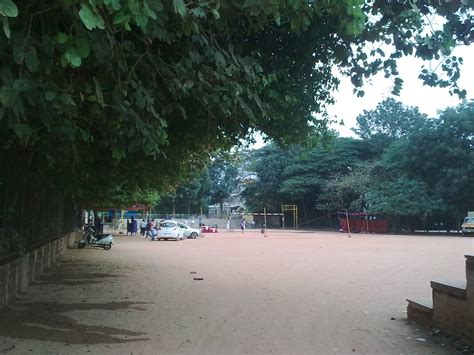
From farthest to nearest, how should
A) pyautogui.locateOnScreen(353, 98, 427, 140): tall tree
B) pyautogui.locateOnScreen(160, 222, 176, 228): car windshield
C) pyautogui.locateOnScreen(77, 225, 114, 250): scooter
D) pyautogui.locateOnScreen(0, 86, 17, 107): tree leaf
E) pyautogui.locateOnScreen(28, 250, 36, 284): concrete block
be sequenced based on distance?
1. pyautogui.locateOnScreen(353, 98, 427, 140): tall tree
2. pyautogui.locateOnScreen(160, 222, 176, 228): car windshield
3. pyautogui.locateOnScreen(77, 225, 114, 250): scooter
4. pyautogui.locateOnScreen(28, 250, 36, 284): concrete block
5. pyautogui.locateOnScreen(0, 86, 17, 107): tree leaf

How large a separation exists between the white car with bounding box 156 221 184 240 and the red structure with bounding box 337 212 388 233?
19.4 metres

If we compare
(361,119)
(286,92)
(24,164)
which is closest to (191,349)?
(286,92)

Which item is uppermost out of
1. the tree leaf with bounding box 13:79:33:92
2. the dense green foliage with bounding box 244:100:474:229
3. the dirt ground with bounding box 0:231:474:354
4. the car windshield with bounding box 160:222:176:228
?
the dense green foliage with bounding box 244:100:474:229

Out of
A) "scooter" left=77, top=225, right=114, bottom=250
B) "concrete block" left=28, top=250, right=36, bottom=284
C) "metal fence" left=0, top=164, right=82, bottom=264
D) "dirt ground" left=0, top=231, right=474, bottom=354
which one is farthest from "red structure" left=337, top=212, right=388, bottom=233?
"concrete block" left=28, top=250, right=36, bottom=284

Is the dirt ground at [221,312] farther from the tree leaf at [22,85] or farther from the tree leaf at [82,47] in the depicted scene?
the tree leaf at [82,47]

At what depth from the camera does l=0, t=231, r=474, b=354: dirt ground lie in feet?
21.5

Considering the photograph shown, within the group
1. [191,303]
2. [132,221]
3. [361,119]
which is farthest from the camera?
[361,119]

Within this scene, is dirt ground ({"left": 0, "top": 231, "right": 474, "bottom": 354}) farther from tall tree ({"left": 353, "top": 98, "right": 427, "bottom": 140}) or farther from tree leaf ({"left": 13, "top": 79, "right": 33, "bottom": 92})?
tall tree ({"left": 353, "top": 98, "right": 427, "bottom": 140})

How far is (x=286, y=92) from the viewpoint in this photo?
7.31 metres

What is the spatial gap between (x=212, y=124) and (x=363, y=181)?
49.5 metres

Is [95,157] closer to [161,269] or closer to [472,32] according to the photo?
[161,269]

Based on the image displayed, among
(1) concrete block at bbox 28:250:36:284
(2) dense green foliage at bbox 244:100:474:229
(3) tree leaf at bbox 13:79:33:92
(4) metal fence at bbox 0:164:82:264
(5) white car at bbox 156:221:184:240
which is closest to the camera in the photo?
(3) tree leaf at bbox 13:79:33:92

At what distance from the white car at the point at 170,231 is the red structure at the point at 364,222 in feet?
63.8

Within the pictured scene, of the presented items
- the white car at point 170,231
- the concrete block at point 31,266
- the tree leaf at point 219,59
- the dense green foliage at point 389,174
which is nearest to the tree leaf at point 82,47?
the tree leaf at point 219,59
